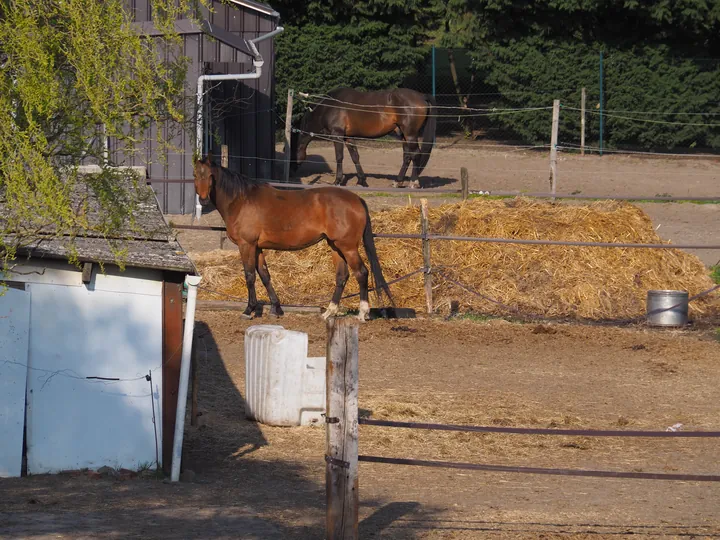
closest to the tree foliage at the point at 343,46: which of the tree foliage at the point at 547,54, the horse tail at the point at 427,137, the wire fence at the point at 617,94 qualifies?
the tree foliage at the point at 547,54

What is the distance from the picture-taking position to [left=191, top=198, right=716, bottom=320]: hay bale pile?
12781 mm

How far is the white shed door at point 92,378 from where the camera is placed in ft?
23.1

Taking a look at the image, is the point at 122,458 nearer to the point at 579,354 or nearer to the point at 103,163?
the point at 103,163

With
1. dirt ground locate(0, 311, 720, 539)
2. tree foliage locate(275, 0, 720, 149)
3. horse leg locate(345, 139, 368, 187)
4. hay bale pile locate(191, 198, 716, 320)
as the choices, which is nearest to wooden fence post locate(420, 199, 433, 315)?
hay bale pile locate(191, 198, 716, 320)

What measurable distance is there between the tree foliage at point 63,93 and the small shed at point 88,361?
1.58 metres

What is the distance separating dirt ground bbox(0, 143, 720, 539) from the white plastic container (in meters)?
0.17

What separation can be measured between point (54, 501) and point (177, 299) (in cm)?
174

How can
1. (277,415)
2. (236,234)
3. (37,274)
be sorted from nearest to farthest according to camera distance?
(37,274) → (277,415) → (236,234)

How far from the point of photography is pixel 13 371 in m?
6.93

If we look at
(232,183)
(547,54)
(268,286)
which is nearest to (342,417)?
(232,183)

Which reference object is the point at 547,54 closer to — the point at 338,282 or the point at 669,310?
the point at 669,310

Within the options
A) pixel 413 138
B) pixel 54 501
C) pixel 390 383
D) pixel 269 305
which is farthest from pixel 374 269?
pixel 413 138

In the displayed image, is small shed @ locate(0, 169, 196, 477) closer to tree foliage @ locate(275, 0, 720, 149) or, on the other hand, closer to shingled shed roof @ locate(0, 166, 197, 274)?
shingled shed roof @ locate(0, 166, 197, 274)

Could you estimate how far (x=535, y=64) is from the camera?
77.1 feet
